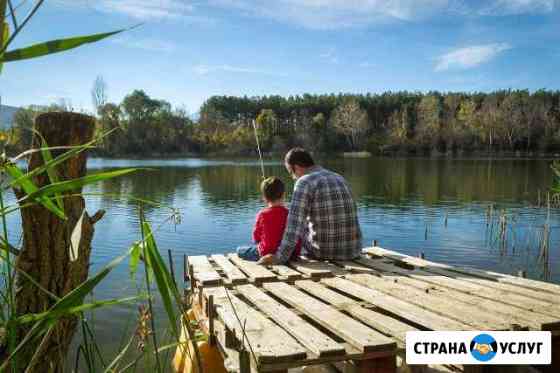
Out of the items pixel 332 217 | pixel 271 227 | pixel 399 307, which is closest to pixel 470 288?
pixel 399 307

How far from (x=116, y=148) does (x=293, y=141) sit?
33.7 m

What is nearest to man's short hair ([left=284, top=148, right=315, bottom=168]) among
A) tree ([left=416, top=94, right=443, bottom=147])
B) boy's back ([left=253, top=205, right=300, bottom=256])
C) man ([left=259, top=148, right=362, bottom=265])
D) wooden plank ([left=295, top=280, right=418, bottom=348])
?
man ([left=259, top=148, right=362, bottom=265])

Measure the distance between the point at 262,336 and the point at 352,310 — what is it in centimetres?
85

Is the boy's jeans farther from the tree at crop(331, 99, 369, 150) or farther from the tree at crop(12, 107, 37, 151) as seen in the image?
the tree at crop(331, 99, 369, 150)

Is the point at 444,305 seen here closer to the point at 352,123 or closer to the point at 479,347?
the point at 479,347

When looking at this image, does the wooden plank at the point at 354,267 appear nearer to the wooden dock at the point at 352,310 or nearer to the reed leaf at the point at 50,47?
the wooden dock at the point at 352,310

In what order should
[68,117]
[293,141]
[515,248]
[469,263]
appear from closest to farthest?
[68,117]
[469,263]
[515,248]
[293,141]

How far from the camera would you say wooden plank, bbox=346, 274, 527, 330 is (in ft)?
10.2

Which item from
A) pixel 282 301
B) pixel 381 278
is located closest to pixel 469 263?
pixel 381 278

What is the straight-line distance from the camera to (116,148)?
3093 inches

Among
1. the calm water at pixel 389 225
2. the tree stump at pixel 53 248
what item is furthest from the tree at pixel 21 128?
the calm water at pixel 389 225

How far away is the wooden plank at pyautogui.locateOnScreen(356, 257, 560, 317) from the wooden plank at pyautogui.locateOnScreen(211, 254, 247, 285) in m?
1.51

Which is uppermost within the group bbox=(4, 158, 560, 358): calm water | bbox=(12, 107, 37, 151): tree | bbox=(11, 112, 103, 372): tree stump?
bbox=(12, 107, 37, 151): tree

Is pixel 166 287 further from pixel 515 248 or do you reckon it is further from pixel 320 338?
pixel 515 248
